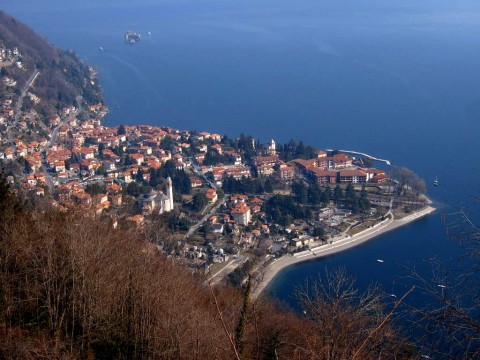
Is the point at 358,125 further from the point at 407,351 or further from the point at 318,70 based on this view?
the point at 407,351

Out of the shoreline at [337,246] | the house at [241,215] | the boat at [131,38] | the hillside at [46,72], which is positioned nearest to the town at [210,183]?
the house at [241,215]

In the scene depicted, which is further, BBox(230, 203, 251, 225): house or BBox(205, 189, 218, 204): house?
BBox(205, 189, 218, 204): house

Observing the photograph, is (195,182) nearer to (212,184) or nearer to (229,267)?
(212,184)

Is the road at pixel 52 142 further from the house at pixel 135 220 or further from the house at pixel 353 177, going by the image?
the house at pixel 353 177

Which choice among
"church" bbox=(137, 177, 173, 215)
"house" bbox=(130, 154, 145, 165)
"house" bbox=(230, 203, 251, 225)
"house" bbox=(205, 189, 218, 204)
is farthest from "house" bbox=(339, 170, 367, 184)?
"house" bbox=(130, 154, 145, 165)

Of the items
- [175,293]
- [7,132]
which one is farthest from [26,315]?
[7,132]

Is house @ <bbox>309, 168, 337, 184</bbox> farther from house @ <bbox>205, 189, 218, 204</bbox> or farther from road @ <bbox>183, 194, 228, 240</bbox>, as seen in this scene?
house @ <bbox>205, 189, 218, 204</bbox>
